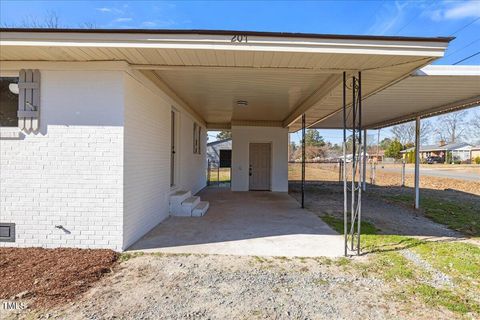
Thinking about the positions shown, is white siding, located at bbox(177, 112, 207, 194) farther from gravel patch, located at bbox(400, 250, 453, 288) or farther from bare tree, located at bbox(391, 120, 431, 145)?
bare tree, located at bbox(391, 120, 431, 145)

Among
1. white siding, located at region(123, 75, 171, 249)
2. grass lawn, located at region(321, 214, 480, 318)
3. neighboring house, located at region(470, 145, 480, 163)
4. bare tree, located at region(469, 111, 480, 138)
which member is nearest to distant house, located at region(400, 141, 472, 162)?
neighboring house, located at region(470, 145, 480, 163)

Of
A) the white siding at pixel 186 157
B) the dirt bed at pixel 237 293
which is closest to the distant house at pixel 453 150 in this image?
the white siding at pixel 186 157

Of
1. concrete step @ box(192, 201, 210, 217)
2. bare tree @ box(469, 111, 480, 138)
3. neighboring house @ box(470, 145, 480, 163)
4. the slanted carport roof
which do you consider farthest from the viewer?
neighboring house @ box(470, 145, 480, 163)

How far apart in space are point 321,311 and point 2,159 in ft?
16.0

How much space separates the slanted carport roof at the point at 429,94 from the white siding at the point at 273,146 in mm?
3678

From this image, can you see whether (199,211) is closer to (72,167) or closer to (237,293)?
(72,167)

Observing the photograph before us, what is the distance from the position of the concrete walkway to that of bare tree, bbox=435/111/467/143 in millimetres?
60499

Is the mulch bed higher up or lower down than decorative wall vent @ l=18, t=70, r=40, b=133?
lower down

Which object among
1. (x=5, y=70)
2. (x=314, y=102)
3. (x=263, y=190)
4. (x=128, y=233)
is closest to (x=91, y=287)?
(x=128, y=233)

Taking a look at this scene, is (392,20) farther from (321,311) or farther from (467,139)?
(467,139)

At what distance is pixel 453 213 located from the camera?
8.32 meters

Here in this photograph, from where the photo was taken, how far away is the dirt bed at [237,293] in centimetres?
284

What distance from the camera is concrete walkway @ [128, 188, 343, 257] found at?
4672mm

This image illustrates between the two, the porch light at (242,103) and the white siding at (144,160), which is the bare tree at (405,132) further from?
the white siding at (144,160)
